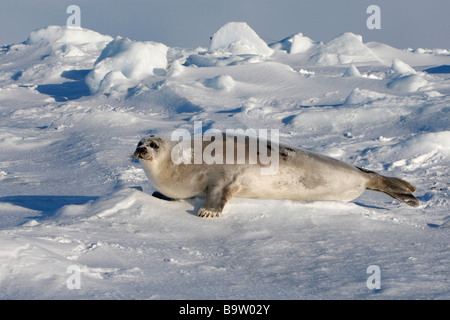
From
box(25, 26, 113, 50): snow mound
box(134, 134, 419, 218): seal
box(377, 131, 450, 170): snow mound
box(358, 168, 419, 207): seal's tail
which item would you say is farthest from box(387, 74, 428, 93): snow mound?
box(25, 26, 113, 50): snow mound

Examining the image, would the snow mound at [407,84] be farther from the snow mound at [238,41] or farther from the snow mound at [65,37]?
the snow mound at [65,37]

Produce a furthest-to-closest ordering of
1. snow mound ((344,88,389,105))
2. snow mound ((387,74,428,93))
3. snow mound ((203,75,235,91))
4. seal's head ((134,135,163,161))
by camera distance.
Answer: snow mound ((203,75,235,91)) < snow mound ((387,74,428,93)) < snow mound ((344,88,389,105)) < seal's head ((134,135,163,161))

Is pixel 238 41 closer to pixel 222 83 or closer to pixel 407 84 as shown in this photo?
pixel 222 83

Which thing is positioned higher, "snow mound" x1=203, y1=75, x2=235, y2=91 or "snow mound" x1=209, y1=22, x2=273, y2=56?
"snow mound" x1=209, y1=22, x2=273, y2=56

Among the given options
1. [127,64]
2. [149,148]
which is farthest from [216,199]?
[127,64]

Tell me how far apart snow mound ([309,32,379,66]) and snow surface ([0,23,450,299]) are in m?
2.07

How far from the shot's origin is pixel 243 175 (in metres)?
3.68

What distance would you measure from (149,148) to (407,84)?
24.3 feet

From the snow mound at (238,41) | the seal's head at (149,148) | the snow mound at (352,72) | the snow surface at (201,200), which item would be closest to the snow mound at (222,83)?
the snow surface at (201,200)

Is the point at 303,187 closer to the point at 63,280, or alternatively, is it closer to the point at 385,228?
the point at 385,228

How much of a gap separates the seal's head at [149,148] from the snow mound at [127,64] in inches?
330

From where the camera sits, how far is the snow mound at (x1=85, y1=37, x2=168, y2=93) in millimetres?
12086

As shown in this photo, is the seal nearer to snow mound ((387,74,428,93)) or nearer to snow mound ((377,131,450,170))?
snow mound ((377,131,450,170))
